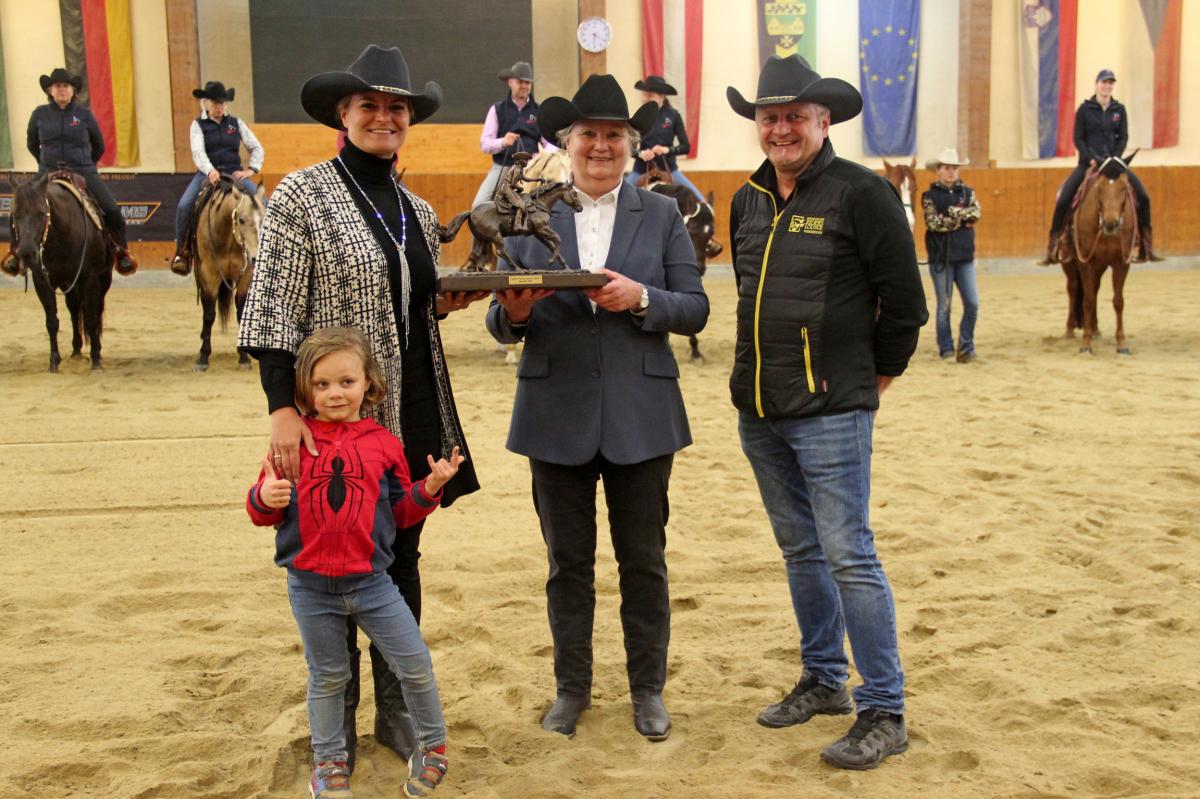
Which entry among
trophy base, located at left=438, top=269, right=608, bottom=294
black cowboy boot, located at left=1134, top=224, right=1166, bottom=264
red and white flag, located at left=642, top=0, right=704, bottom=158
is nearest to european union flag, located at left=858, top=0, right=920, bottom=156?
red and white flag, located at left=642, top=0, right=704, bottom=158

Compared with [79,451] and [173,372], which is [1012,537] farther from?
[173,372]

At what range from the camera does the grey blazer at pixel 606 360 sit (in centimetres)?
352

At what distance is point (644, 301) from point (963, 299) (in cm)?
821

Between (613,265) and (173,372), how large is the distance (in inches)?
317

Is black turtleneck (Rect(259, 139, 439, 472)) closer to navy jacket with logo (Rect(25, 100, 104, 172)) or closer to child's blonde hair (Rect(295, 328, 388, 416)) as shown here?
child's blonde hair (Rect(295, 328, 388, 416))

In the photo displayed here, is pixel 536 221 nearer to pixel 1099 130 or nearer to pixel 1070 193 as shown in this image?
pixel 1070 193

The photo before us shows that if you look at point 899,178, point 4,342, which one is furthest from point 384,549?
point 899,178

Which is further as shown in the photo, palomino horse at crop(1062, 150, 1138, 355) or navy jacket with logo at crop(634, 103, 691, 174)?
navy jacket with logo at crop(634, 103, 691, 174)

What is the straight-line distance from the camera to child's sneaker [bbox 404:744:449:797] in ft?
10.6

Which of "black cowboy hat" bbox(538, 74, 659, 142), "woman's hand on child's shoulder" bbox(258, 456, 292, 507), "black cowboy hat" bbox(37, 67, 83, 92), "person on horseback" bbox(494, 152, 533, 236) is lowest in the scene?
"woman's hand on child's shoulder" bbox(258, 456, 292, 507)

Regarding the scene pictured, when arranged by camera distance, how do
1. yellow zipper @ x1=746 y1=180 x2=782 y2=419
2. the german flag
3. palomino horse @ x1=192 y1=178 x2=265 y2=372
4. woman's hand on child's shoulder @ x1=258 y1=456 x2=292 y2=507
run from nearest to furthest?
woman's hand on child's shoulder @ x1=258 y1=456 x2=292 y2=507
yellow zipper @ x1=746 y1=180 x2=782 y2=419
palomino horse @ x1=192 y1=178 x2=265 y2=372
the german flag

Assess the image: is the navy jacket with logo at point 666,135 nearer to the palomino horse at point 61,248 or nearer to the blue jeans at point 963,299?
the blue jeans at point 963,299

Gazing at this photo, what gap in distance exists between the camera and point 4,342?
1236cm

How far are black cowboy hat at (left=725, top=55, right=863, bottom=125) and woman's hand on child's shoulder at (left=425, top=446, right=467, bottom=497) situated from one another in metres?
1.27
